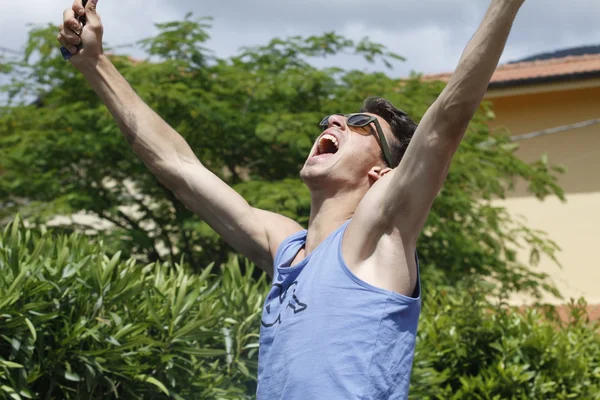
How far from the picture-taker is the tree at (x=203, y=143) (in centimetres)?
938

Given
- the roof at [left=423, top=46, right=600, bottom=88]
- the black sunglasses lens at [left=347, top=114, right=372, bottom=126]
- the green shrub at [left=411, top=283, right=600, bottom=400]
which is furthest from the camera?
the roof at [left=423, top=46, right=600, bottom=88]

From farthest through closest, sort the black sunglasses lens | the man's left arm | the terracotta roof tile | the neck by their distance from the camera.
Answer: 1. the terracotta roof tile
2. the black sunglasses lens
3. the neck
4. the man's left arm

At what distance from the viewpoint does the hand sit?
2.84 metres

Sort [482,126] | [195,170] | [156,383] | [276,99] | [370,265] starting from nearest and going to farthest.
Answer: [370,265]
[195,170]
[156,383]
[276,99]
[482,126]

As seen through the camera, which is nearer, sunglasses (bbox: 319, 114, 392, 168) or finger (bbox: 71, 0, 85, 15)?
sunglasses (bbox: 319, 114, 392, 168)

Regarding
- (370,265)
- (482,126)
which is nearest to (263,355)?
(370,265)

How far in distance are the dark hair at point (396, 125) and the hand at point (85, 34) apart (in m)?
0.94

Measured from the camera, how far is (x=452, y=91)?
2.00 metres

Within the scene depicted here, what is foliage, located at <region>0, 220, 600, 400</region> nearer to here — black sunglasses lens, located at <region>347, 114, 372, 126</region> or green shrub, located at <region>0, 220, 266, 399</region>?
green shrub, located at <region>0, 220, 266, 399</region>

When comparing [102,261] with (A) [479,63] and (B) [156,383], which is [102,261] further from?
(A) [479,63]

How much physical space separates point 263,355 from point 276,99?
7.56 metres

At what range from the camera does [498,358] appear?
5984 millimetres

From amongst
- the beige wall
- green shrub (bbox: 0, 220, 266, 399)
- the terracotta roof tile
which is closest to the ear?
green shrub (bbox: 0, 220, 266, 399)

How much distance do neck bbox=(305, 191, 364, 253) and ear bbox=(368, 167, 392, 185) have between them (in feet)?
0.18
